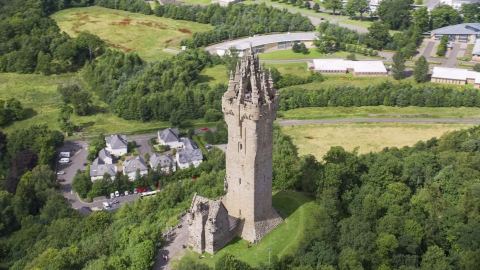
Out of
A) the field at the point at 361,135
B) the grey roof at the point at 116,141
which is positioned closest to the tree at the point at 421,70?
the field at the point at 361,135

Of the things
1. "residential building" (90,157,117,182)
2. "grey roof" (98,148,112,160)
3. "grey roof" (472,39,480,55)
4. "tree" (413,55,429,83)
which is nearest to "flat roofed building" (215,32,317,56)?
"tree" (413,55,429,83)

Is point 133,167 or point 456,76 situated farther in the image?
point 456,76

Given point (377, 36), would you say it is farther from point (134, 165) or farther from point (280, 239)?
point (280, 239)

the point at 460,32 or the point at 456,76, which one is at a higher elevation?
the point at 460,32

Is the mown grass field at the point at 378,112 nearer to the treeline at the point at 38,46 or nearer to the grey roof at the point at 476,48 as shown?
the grey roof at the point at 476,48

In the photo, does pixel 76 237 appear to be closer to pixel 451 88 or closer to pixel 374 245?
pixel 374 245

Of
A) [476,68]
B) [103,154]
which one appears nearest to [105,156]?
[103,154]

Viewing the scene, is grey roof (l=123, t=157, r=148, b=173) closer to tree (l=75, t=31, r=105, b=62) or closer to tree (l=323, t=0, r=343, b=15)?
tree (l=75, t=31, r=105, b=62)
